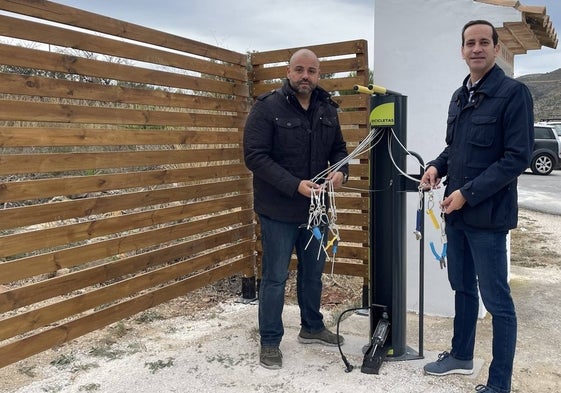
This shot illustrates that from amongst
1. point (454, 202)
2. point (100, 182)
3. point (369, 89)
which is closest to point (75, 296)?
point (100, 182)

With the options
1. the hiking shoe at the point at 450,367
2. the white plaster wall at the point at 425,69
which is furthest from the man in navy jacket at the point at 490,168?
the white plaster wall at the point at 425,69

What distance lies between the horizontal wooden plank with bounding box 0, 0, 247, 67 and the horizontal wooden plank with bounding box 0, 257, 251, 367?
1722 mm

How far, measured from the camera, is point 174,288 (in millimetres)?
3768

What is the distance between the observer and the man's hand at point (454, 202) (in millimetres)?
2574

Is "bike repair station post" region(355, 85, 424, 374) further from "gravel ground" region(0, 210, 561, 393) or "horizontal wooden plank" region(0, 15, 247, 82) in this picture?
"horizontal wooden plank" region(0, 15, 247, 82)

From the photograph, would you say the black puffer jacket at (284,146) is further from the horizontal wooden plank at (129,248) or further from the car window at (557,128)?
the car window at (557,128)

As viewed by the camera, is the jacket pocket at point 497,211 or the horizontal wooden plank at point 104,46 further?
the horizontal wooden plank at point 104,46

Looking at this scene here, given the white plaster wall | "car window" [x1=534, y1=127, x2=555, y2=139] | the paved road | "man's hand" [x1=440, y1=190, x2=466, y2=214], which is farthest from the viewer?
"car window" [x1=534, y1=127, x2=555, y2=139]

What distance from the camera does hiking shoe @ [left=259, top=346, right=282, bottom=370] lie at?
3.11 m

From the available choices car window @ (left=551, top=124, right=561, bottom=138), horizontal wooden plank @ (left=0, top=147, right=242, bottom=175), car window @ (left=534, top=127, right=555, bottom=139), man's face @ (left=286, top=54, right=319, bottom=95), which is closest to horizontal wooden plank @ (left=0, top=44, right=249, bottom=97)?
horizontal wooden plank @ (left=0, top=147, right=242, bottom=175)

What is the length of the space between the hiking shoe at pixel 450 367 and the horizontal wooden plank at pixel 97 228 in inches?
77.6

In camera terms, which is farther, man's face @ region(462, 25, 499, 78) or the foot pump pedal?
the foot pump pedal

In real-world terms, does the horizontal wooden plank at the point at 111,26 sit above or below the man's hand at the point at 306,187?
above

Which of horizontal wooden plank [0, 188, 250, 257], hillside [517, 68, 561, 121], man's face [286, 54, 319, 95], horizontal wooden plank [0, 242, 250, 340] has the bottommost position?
horizontal wooden plank [0, 242, 250, 340]
